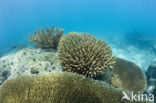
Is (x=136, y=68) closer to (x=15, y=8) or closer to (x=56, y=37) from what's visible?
(x=56, y=37)

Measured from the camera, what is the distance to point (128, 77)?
16.4 ft

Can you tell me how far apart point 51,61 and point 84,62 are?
1.23 meters

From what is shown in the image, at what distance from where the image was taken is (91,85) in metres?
2.90

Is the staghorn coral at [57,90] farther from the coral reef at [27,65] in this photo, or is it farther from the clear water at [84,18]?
the clear water at [84,18]

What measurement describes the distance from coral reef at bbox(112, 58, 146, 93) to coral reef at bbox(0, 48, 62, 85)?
7.59 ft

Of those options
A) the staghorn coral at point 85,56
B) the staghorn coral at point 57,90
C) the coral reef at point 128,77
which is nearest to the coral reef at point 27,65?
the staghorn coral at point 85,56

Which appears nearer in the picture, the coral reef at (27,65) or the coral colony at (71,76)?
the coral colony at (71,76)

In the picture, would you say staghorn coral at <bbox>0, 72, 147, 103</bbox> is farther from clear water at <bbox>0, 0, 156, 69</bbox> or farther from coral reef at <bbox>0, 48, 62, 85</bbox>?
clear water at <bbox>0, 0, 156, 69</bbox>

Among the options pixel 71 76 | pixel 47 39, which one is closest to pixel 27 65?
pixel 71 76

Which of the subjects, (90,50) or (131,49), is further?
(131,49)

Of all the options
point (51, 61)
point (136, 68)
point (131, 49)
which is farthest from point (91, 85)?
point (131, 49)

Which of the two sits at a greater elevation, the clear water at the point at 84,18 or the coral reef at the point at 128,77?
the clear water at the point at 84,18

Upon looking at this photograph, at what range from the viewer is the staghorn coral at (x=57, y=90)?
2576 millimetres

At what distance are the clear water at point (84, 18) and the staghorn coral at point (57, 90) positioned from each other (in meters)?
10.6
